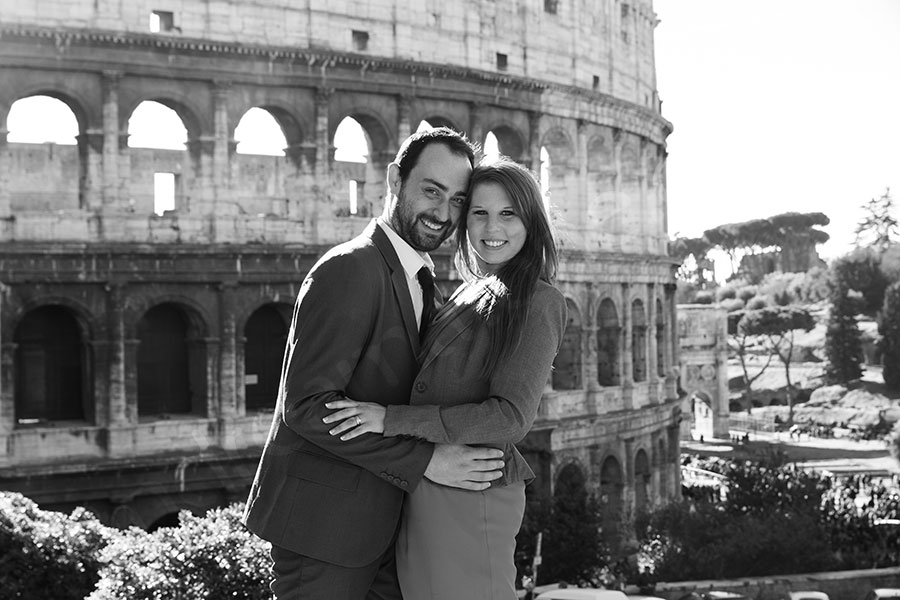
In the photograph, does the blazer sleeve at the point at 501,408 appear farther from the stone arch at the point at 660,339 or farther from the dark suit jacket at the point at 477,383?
the stone arch at the point at 660,339

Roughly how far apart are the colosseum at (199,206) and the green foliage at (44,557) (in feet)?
16.6

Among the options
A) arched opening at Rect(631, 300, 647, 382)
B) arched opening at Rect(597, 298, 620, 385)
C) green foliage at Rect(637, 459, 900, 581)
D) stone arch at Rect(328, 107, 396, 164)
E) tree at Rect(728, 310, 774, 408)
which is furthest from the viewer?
tree at Rect(728, 310, 774, 408)

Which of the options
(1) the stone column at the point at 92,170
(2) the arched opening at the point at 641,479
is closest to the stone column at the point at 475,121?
(1) the stone column at the point at 92,170

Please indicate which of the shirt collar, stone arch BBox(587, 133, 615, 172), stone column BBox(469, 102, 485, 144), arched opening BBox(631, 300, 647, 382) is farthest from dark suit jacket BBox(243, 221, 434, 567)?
arched opening BBox(631, 300, 647, 382)

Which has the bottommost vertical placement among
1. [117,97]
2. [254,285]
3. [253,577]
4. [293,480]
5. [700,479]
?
[700,479]

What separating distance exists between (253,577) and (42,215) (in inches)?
387

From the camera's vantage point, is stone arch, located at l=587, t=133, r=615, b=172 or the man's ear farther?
stone arch, located at l=587, t=133, r=615, b=172

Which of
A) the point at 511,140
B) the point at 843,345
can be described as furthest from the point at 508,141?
the point at 843,345

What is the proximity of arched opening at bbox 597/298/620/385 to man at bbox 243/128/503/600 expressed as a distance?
24.2 m

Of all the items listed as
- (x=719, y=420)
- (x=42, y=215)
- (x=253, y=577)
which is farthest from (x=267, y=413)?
(x=719, y=420)

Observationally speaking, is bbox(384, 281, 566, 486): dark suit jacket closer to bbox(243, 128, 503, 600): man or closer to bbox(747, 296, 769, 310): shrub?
bbox(243, 128, 503, 600): man

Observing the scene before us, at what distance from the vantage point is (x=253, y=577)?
42.5ft

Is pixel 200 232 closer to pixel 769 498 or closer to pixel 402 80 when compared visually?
pixel 402 80

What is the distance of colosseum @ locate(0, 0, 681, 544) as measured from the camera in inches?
782
